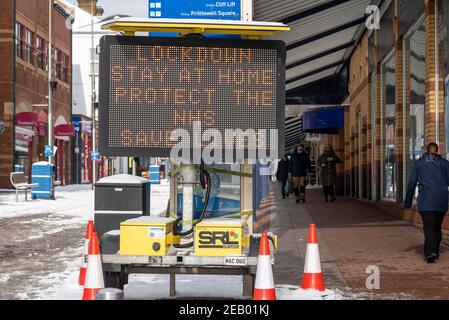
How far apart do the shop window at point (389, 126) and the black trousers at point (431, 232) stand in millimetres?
7886

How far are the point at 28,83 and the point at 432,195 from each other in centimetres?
3327

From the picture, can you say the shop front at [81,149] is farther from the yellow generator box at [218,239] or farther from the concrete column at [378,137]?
the yellow generator box at [218,239]

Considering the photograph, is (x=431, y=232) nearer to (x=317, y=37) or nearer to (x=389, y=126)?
(x=389, y=126)

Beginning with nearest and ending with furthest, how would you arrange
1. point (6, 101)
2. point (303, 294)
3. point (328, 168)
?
1. point (303, 294)
2. point (328, 168)
3. point (6, 101)

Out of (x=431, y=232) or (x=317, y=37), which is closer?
(x=431, y=232)

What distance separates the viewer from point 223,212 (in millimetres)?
11758

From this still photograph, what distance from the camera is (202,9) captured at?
451 inches

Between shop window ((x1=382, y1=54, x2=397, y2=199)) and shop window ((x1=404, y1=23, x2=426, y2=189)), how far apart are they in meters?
1.60

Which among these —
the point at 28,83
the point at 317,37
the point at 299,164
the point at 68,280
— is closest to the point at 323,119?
the point at 299,164

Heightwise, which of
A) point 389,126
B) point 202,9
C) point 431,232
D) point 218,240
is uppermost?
point 202,9

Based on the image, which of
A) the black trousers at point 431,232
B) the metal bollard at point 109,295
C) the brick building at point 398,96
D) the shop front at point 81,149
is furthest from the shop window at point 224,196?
the shop front at point 81,149

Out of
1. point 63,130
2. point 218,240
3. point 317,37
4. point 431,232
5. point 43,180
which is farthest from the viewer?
point 63,130

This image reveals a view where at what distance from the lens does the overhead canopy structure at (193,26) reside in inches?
245

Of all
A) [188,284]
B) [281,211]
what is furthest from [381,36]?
[188,284]
